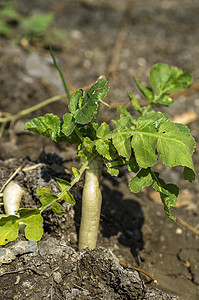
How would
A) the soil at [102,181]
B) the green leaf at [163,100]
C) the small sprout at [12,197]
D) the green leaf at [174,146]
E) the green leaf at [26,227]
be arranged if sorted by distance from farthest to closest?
the green leaf at [163,100], the small sprout at [12,197], the soil at [102,181], the green leaf at [26,227], the green leaf at [174,146]

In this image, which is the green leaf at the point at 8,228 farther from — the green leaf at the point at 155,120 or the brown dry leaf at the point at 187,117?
the brown dry leaf at the point at 187,117

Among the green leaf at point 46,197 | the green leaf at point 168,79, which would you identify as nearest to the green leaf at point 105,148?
the green leaf at point 46,197

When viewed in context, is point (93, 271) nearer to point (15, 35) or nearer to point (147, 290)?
point (147, 290)

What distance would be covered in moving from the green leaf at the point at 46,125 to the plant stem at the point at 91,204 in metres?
0.29

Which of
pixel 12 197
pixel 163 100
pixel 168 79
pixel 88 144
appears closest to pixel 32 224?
pixel 12 197

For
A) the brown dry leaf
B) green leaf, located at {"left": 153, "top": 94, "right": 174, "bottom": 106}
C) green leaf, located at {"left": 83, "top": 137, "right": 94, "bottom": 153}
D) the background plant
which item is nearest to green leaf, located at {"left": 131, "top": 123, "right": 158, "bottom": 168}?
green leaf, located at {"left": 83, "top": 137, "right": 94, "bottom": 153}

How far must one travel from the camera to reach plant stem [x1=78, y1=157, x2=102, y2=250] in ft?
6.77

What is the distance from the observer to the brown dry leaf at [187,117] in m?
3.90

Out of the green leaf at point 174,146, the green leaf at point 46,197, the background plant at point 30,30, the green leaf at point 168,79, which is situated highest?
the background plant at point 30,30

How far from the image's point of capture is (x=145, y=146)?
74.4 inches

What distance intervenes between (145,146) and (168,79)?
88 cm

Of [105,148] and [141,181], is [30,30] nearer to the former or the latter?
[105,148]

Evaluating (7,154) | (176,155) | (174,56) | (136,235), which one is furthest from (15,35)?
(176,155)

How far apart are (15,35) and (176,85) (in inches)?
125
